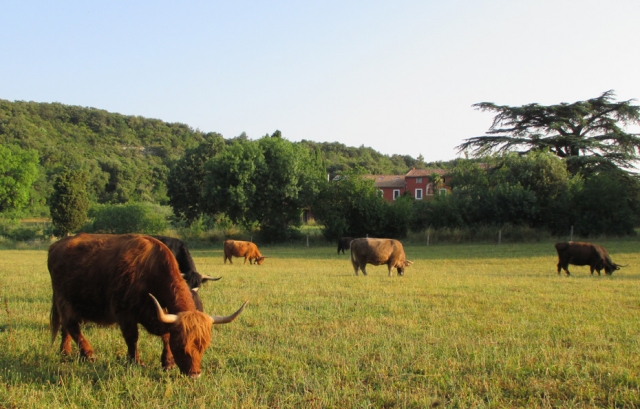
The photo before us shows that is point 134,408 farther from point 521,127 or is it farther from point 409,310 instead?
point 521,127

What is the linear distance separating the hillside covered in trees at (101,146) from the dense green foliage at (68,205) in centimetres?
1089

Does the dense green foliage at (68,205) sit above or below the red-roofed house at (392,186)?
below

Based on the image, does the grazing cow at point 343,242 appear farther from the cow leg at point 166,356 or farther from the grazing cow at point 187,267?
the cow leg at point 166,356

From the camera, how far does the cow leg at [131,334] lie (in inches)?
221

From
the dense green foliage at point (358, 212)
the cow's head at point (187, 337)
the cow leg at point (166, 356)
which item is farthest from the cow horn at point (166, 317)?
the dense green foliage at point (358, 212)

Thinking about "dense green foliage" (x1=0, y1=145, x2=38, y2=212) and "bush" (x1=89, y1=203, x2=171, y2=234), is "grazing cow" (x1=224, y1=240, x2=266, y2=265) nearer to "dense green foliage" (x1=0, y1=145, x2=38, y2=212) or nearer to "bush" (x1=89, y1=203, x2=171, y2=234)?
"bush" (x1=89, y1=203, x2=171, y2=234)

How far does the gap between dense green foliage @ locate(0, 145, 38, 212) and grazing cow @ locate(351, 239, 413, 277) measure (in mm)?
56790

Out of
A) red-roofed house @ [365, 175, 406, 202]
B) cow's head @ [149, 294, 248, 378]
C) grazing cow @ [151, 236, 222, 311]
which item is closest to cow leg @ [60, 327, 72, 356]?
cow's head @ [149, 294, 248, 378]

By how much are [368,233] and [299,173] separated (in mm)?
7433

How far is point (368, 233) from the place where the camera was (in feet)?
133

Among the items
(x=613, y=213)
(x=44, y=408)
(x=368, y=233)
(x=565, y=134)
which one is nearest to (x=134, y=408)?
(x=44, y=408)

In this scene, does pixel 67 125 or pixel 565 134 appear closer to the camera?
pixel 565 134

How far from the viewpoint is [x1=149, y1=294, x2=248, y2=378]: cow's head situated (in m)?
4.99

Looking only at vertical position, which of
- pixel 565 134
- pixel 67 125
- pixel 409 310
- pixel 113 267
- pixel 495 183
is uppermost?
pixel 67 125
